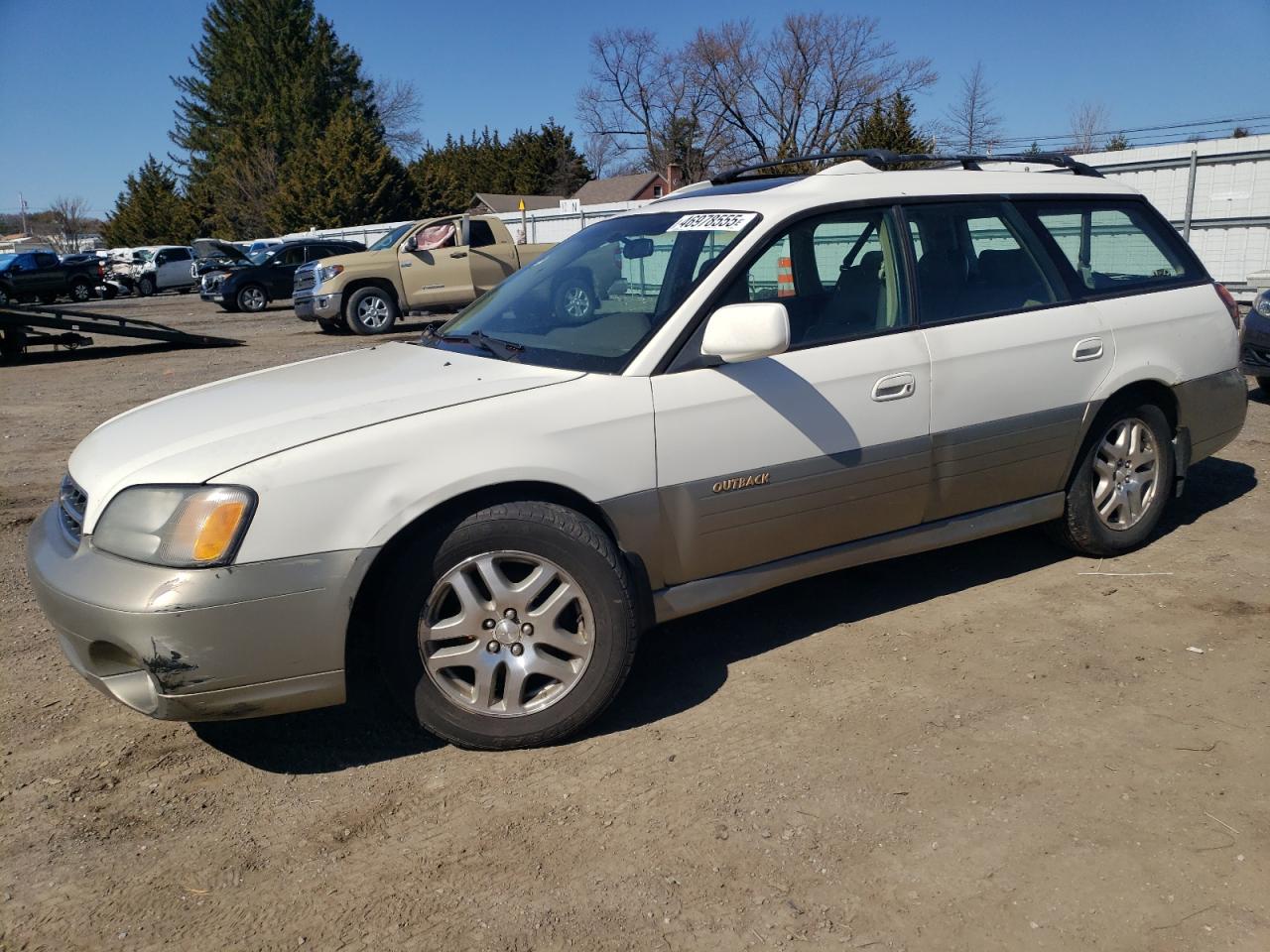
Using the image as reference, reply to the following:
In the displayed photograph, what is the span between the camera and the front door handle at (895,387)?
12.7 feet

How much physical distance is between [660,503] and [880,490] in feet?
3.16

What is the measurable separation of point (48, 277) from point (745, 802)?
34.4 m

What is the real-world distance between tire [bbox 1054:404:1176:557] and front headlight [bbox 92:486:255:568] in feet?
11.4

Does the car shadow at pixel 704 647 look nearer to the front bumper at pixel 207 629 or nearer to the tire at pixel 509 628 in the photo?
the tire at pixel 509 628

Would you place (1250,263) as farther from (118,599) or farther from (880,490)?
(118,599)

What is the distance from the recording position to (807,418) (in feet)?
12.1

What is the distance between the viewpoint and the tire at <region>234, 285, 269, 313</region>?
24.4 m

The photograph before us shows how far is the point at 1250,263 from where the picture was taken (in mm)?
14234

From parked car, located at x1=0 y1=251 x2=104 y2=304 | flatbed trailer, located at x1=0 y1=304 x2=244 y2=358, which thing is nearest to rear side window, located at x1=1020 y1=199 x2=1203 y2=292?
flatbed trailer, located at x1=0 y1=304 x2=244 y2=358

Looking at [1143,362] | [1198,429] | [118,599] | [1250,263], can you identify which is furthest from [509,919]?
[1250,263]

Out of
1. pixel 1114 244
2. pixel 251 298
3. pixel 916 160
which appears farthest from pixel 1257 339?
Result: pixel 251 298

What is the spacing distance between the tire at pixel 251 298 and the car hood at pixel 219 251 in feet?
21.9

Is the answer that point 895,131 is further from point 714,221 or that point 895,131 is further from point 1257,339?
point 714,221

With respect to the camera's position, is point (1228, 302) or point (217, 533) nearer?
point (217, 533)
